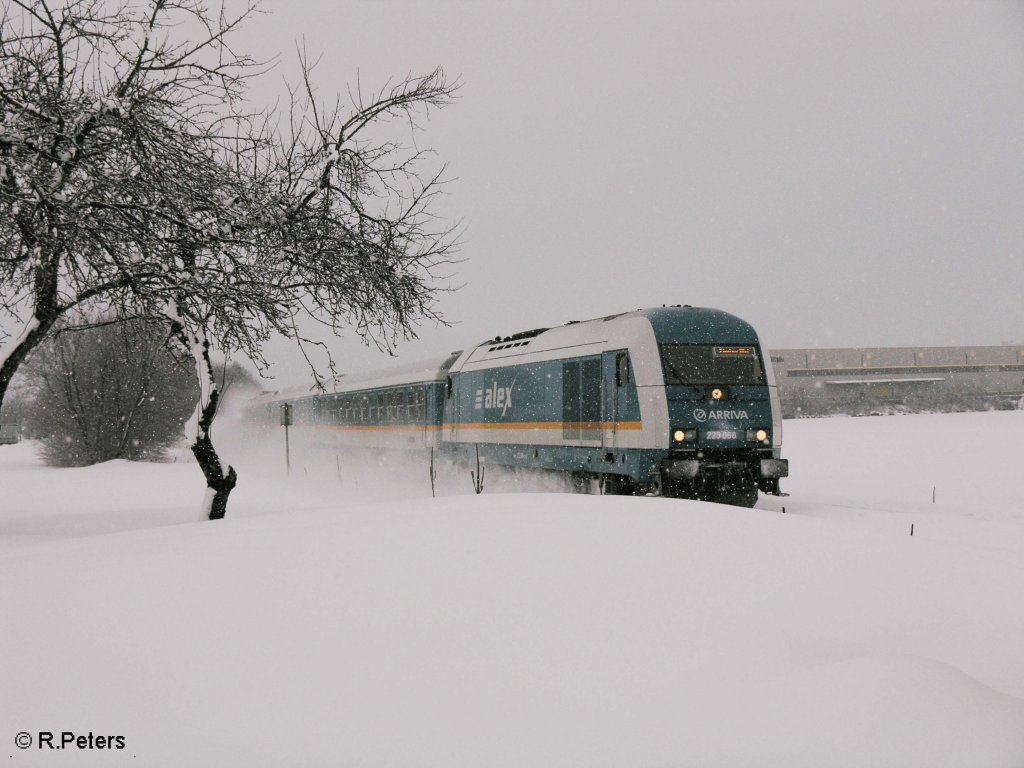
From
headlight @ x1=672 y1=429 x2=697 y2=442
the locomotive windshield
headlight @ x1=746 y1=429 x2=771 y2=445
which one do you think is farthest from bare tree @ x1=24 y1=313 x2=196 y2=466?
headlight @ x1=746 y1=429 x2=771 y2=445

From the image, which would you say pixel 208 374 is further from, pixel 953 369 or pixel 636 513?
pixel 953 369

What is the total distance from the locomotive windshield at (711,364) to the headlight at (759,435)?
80 cm

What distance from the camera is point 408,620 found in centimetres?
431

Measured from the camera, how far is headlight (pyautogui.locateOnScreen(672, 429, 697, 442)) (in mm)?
12875

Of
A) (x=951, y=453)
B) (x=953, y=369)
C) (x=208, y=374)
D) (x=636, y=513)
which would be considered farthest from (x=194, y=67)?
(x=953, y=369)

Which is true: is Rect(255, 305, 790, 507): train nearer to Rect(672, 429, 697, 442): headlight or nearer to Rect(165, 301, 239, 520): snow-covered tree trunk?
Rect(672, 429, 697, 442): headlight

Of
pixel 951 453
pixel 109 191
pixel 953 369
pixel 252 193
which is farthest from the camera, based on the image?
pixel 953 369

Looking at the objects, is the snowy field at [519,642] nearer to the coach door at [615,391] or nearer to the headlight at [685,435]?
the headlight at [685,435]

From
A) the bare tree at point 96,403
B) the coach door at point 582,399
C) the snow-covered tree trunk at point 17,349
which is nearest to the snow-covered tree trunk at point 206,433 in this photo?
the snow-covered tree trunk at point 17,349

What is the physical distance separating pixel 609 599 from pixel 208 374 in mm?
7790

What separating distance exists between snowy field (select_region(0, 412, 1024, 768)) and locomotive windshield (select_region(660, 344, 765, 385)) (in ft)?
20.7

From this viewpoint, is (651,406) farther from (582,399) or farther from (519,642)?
(519,642)

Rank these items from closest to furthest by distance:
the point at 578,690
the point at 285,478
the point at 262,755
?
1. the point at 262,755
2. the point at 578,690
3. the point at 285,478

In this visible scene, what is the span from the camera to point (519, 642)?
408cm
